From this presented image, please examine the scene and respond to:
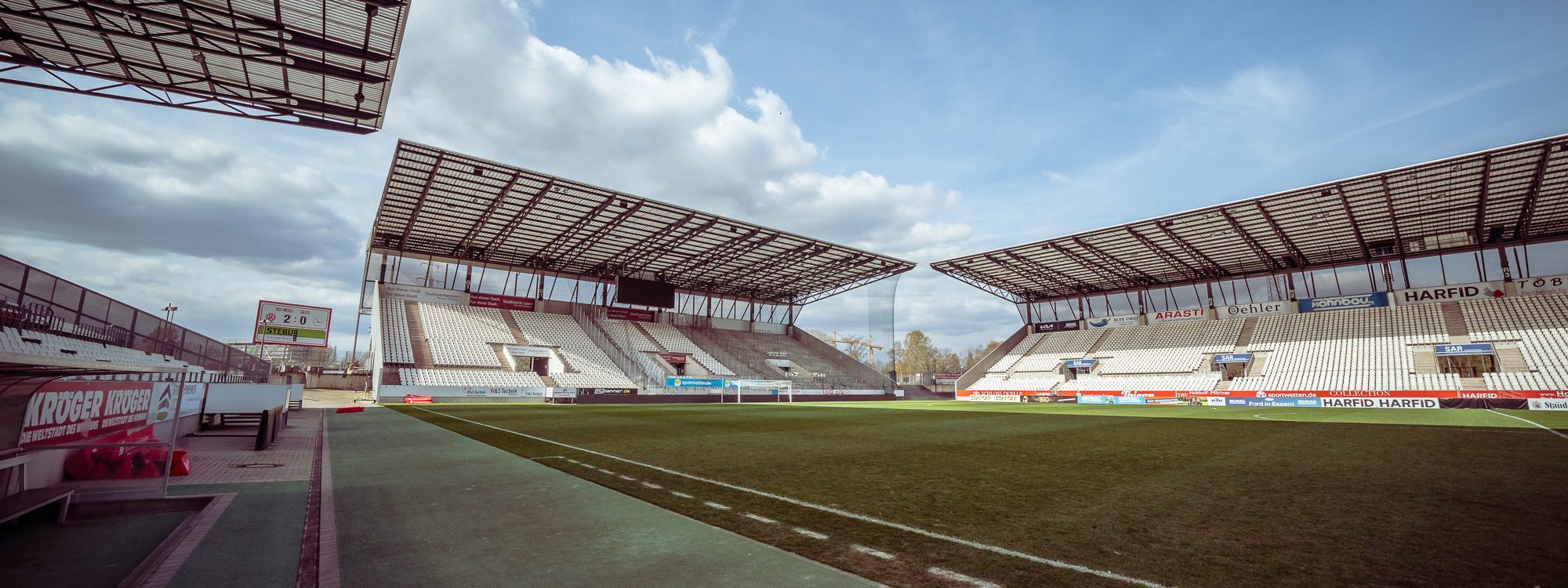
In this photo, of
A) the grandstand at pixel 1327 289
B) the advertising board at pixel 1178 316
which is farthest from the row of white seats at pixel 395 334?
the advertising board at pixel 1178 316

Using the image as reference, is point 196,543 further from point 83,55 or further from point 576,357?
point 576,357

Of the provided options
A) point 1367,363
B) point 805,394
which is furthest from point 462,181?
point 1367,363

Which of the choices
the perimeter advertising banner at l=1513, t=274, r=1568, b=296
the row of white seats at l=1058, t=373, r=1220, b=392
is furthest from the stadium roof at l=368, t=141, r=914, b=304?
the perimeter advertising banner at l=1513, t=274, r=1568, b=296

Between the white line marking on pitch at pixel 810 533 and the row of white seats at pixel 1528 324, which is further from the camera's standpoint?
the row of white seats at pixel 1528 324

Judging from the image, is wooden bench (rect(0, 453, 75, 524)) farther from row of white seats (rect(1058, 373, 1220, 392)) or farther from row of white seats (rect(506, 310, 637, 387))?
row of white seats (rect(1058, 373, 1220, 392))

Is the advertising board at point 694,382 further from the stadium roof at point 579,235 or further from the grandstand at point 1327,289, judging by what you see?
the grandstand at point 1327,289

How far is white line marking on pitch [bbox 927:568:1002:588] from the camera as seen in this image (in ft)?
11.6

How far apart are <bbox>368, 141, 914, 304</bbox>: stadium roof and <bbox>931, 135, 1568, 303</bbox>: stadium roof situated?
12.2 m

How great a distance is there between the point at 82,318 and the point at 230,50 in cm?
733

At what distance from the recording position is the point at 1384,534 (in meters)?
4.63

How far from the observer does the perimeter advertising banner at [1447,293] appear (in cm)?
3772

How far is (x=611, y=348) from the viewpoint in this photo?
4769cm

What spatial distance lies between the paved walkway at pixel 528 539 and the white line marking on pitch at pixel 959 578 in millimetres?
502

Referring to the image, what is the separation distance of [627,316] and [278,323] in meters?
25.1
